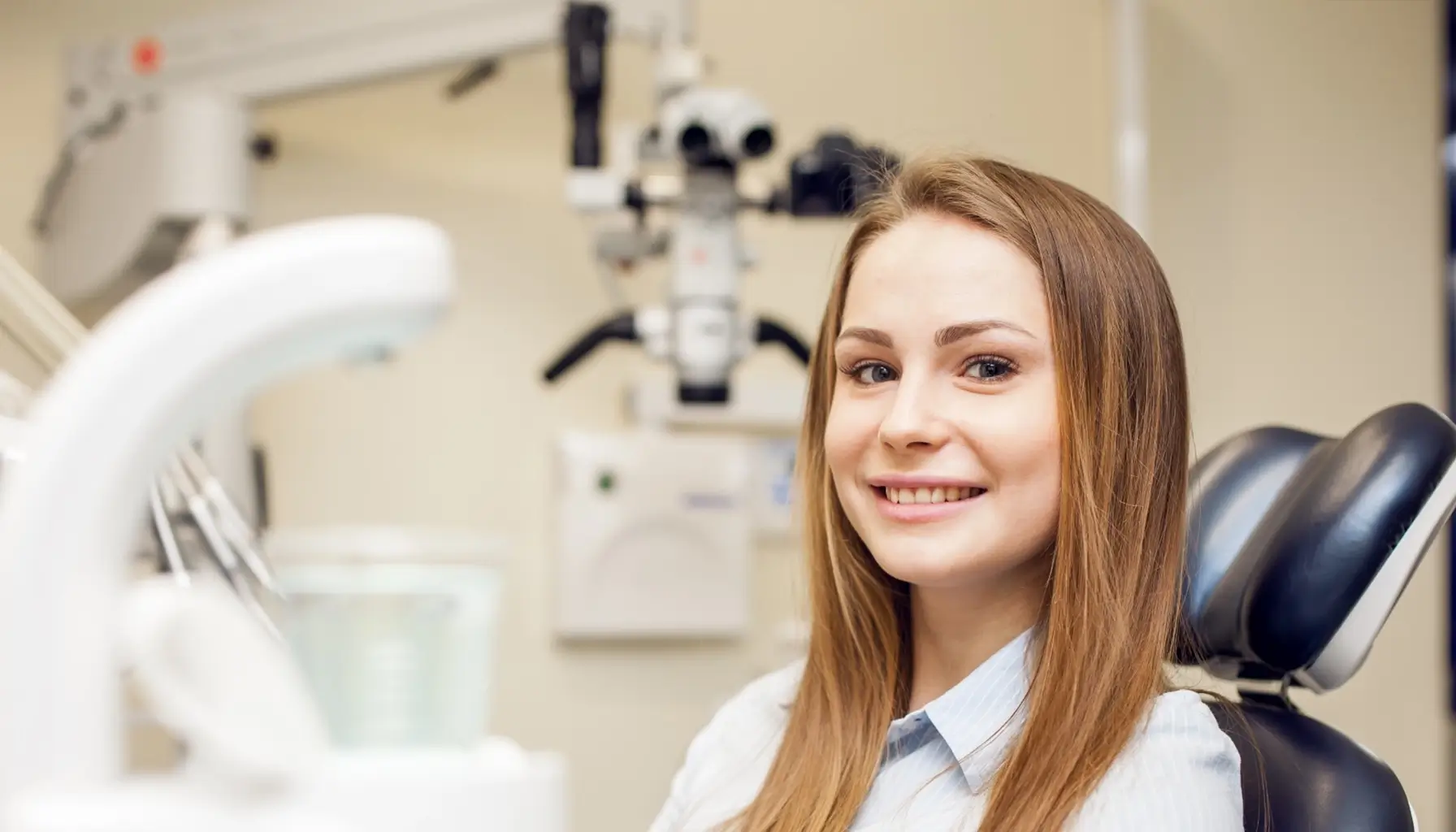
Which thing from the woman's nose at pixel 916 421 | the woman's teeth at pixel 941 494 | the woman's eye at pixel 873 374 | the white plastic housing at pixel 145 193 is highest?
the white plastic housing at pixel 145 193

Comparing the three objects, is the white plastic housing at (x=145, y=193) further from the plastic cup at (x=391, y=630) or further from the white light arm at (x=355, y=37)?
the plastic cup at (x=391, y=630)

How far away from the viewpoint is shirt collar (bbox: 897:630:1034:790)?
1.01 meters

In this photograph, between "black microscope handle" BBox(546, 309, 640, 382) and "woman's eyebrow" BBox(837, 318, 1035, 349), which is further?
"black microscope handle" BBox(546, 309, 640, 382)

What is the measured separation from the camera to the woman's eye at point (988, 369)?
1.01 m

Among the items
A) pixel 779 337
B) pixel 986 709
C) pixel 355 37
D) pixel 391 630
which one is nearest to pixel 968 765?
pixel 986 709

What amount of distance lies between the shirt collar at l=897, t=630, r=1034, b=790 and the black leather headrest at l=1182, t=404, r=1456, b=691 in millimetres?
154

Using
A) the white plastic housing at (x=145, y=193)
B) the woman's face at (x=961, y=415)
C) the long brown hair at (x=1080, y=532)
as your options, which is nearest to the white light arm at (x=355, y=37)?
the white plastic housing at (x=145, y=193)

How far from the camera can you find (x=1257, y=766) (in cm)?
98

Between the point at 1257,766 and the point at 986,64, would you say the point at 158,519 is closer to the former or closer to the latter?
the point at 1257,766

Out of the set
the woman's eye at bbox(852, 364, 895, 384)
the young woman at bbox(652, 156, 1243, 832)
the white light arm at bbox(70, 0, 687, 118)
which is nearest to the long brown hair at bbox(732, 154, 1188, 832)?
the young woman at bbox(652, 156, 1243, 832)

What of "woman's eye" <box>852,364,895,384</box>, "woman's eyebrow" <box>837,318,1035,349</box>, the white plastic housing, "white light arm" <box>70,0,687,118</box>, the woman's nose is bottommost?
the woman's nose

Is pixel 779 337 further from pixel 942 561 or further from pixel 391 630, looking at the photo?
pixel 391 630

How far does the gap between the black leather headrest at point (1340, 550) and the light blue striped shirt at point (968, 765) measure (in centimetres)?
8

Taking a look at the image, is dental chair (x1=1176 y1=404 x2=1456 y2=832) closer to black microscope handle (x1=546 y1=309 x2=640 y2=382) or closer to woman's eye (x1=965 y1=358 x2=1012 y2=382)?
woman's eye (x1=965 y1=358 x2=1012 y2=382)
